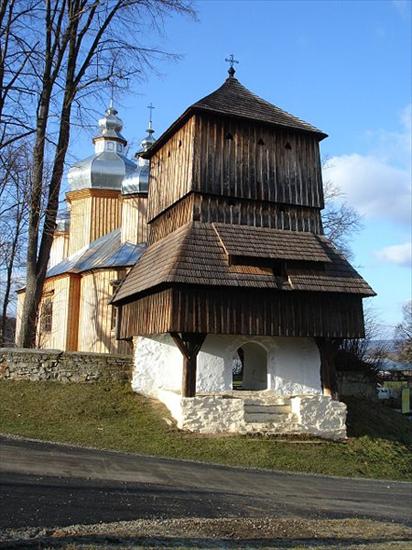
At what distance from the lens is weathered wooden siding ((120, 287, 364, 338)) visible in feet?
47.1

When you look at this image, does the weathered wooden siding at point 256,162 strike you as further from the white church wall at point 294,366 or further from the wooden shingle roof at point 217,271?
the white church wall at point 294,366

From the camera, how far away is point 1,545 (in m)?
5.45

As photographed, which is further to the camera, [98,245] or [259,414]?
[98,245]

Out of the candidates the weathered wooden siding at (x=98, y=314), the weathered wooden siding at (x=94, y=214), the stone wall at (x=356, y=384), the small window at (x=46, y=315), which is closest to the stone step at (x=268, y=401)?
the stone wall at (x=356, y=384)

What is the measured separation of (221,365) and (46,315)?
42.6ft

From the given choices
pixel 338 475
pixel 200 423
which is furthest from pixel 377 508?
pixel 200 423

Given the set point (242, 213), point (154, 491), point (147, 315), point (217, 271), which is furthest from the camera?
point (242, 213)

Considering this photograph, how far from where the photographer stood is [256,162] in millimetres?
16734

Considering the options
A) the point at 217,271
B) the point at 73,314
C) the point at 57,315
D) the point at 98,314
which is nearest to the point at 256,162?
the point at 217,271

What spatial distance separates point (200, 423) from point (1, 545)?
856cm

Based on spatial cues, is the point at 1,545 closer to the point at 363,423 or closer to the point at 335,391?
the point at 335,391

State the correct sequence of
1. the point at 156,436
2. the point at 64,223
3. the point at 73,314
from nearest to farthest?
the point at 156,436
the point at 73,314
the point at 64,223

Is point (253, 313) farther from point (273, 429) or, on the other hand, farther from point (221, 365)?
point (273, 429)

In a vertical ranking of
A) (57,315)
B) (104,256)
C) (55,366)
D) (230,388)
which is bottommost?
(230,388)
